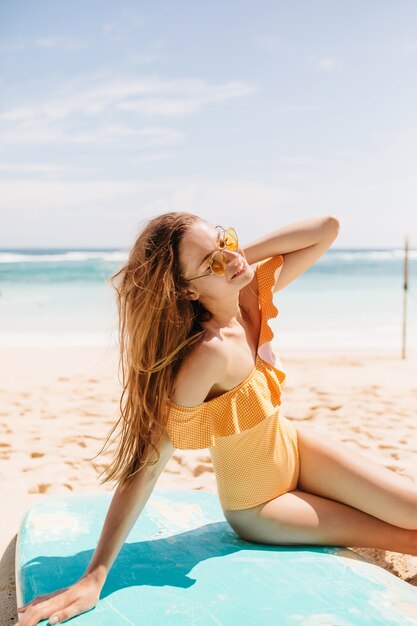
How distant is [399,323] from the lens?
13.1 m

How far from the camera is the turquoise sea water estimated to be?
36.9 feet

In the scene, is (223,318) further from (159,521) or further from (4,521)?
(4,521)

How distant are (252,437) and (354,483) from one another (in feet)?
1.36

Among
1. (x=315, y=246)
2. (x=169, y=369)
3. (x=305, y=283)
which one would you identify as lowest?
(x=305, y=283)

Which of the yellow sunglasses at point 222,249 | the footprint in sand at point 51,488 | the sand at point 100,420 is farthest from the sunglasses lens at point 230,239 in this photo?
the footprint in sand at point 51,488

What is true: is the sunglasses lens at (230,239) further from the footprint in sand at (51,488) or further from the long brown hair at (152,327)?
the footprint in sand at (51,488)

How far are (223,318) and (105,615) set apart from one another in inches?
40.4

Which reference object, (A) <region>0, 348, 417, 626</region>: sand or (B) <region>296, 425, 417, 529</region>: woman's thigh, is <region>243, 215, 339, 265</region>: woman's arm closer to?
(B) <region>296, 425, 417, 529</region>: woman's thigh

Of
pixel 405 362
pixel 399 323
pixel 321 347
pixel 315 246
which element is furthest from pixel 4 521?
pixel 399 323

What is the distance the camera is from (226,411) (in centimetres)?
219

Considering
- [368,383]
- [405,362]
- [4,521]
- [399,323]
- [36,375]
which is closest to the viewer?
[4,521]

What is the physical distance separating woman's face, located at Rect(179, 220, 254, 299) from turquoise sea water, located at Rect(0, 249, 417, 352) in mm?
286

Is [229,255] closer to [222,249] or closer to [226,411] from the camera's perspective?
[222,249]

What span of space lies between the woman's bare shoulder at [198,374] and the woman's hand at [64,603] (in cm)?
61
